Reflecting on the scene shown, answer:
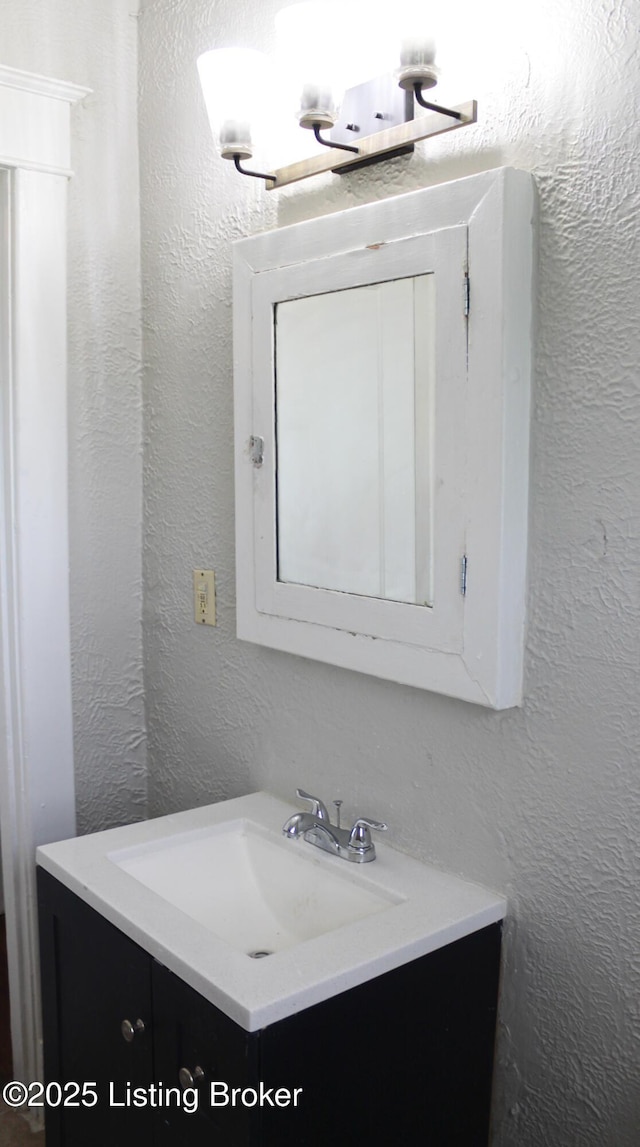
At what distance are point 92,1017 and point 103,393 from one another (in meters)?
1.15

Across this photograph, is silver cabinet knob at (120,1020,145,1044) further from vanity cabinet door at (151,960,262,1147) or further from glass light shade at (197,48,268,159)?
glass light shade at (197,48,268,159)

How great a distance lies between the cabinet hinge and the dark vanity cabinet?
74 cm

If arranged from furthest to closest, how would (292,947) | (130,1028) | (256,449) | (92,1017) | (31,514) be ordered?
(31,514) < (256,449) < (92,1017) < (130,1028) < (292,947)

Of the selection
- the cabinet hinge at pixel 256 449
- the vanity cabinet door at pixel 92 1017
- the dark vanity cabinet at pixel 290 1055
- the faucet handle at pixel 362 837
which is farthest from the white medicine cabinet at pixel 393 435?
the vanity cabinet door at pixel 92 1017

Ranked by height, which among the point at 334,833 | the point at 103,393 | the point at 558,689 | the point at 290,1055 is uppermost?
the point at 103,393

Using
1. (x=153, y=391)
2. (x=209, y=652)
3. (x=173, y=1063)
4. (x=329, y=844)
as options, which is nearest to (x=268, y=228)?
(x=153, y=391)

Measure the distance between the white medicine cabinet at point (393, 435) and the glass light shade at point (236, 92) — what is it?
15 centimetres

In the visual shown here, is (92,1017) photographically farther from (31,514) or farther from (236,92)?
(236,92)

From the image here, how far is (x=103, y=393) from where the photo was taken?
1956 mm

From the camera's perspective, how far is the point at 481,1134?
1326 millimetres

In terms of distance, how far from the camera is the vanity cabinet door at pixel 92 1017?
1321mm

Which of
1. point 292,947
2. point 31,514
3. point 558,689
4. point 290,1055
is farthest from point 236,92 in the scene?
point 290,1055

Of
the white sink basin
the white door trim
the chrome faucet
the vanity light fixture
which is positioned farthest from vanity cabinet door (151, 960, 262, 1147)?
the vanity light fixture

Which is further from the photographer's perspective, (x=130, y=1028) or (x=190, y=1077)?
(x=130, y=1028)
